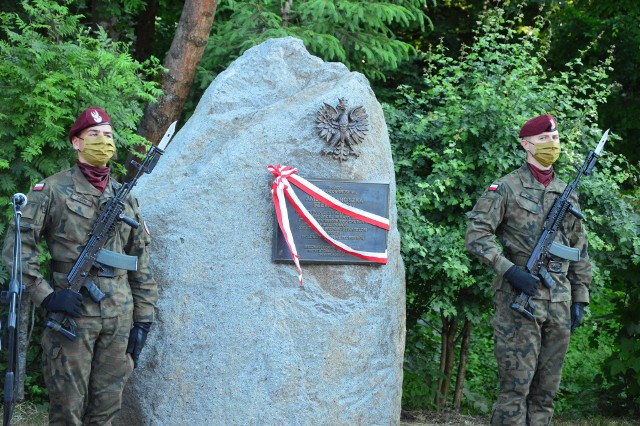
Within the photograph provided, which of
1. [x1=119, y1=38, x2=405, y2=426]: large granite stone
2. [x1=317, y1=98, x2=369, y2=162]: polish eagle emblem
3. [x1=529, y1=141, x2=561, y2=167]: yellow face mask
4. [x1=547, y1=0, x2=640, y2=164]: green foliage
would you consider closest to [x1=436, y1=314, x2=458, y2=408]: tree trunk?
[x1=119, y1=38, x2=405, y2=426]: large granite stone

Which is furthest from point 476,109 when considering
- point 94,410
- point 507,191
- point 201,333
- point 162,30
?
point 162,30

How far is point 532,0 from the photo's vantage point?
35.0 ft

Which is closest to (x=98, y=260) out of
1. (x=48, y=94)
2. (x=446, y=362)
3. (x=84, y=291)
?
(x=84, y=291)

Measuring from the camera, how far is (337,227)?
19.0 feet

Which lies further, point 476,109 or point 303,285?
point 476,109

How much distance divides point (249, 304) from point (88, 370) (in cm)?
109

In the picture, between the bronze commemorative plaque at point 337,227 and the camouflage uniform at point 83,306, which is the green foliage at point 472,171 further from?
the camouflage uniform at point 83,306

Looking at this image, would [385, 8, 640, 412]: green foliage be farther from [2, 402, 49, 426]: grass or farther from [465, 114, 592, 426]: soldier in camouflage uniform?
[2, 402, 49, 426]: grass

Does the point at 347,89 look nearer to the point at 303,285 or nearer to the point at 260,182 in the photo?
the point at 260,182

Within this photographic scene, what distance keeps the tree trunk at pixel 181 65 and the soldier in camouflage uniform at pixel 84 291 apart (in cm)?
357

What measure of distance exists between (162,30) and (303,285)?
6.52 meters

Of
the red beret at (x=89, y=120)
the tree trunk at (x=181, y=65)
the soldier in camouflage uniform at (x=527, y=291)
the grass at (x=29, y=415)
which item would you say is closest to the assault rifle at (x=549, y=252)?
the soldier in camouflage uniform at (x=527, y=291)

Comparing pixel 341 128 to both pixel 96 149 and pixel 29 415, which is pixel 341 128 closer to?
pixel 96 149

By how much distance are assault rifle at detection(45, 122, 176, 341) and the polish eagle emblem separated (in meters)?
1.32
